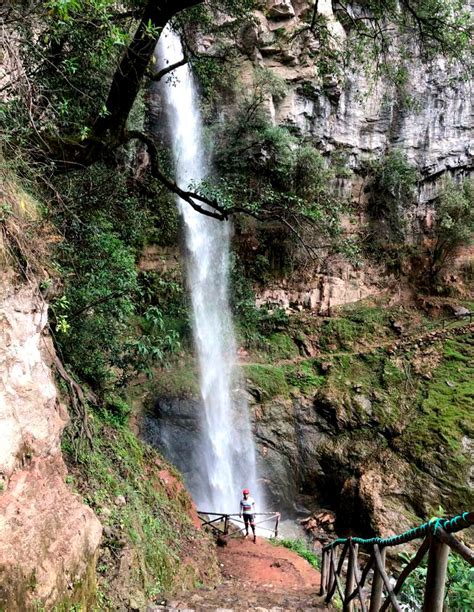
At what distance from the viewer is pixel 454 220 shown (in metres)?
14.6

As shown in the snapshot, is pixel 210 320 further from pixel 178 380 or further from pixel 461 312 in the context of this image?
pixel 461 312

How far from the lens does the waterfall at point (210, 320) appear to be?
37.9 feet

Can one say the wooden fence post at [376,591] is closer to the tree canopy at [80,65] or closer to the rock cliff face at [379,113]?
the tree canopy at [80,65]

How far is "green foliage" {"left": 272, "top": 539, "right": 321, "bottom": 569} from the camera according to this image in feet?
28.4

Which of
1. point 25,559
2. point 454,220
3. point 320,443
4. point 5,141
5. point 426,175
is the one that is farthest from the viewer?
point 426,175

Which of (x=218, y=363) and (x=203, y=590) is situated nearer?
(x=203, y=590)

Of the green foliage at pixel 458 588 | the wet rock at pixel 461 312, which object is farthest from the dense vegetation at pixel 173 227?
the green foliage at pixel 458 588

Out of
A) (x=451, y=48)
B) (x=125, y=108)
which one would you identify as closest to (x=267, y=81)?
(x=451, y=48)

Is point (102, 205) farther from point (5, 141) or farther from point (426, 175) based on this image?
point (426, 175)

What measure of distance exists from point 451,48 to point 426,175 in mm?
11571

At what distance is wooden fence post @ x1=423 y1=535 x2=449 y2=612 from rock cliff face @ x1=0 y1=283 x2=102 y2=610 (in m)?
2.24

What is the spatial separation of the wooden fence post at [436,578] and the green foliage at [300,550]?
7.91 metres

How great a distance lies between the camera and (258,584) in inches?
226

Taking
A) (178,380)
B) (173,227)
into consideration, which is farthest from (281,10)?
(178,380)
